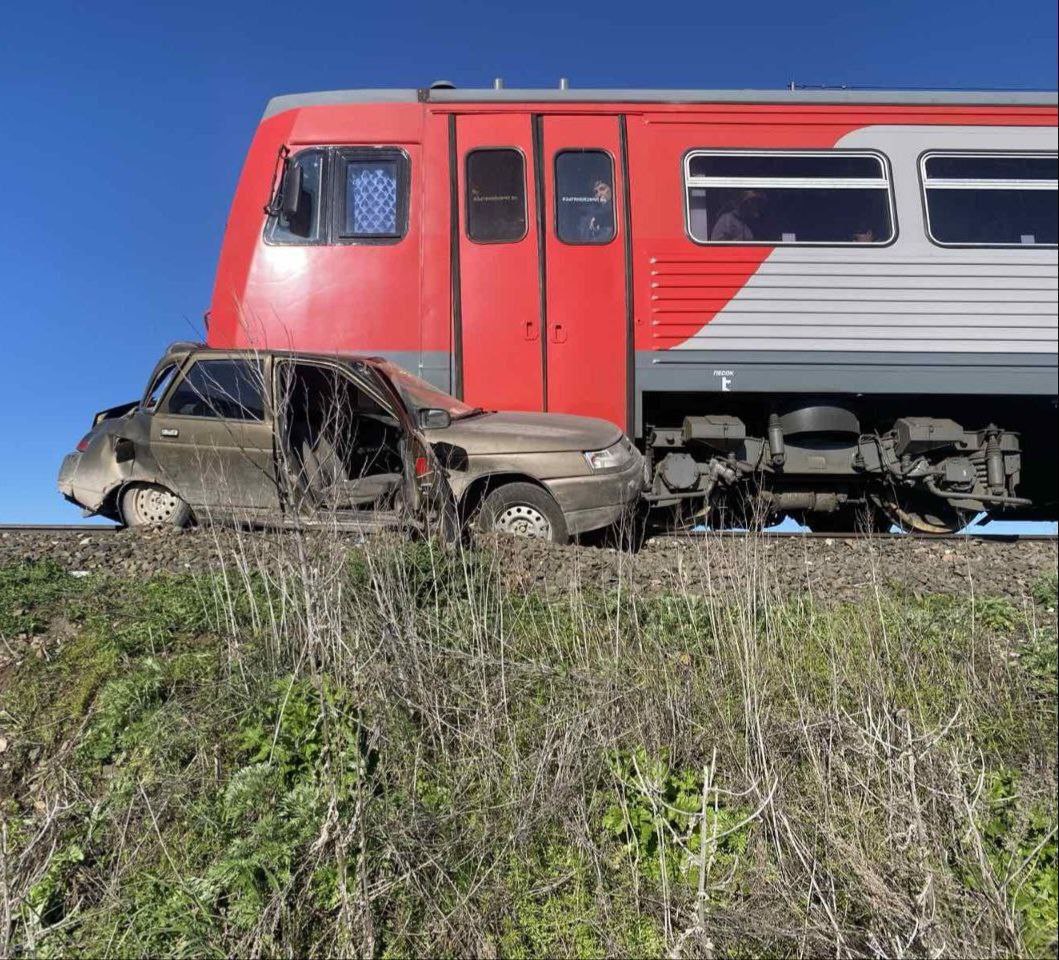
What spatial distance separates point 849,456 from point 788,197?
2.34m

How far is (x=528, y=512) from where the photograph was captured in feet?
21.2

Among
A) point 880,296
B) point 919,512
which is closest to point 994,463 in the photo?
point 919,512

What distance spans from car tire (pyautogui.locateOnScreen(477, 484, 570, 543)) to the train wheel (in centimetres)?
342

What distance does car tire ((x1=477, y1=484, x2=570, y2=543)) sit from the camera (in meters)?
6.44

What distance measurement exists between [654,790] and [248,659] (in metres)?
2.06

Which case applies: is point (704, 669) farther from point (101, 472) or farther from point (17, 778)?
point (101, 472)

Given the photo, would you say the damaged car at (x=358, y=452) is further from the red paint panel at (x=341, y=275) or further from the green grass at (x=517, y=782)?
the green grass at (x=517, y=782)

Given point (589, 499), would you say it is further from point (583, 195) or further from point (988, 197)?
point (988, 197)

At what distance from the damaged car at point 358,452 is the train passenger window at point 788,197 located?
2152mm

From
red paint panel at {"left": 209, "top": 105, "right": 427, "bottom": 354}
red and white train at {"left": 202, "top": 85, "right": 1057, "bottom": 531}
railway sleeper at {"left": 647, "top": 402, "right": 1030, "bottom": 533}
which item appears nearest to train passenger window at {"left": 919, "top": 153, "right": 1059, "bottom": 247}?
red and white train at {"left": 202, "top": 85, "right": 1057, "bottom": 531}

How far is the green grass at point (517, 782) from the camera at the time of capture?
3.10 metres

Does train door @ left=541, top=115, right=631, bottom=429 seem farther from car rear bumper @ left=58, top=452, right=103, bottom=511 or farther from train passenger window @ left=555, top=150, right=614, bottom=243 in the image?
car rear bumper @ left=58, top=452, right=103, bottom=511

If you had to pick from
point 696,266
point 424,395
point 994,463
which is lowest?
point 994,463

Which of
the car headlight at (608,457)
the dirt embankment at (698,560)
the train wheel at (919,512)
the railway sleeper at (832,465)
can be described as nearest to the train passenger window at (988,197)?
the railway sleeper at (832,465)
